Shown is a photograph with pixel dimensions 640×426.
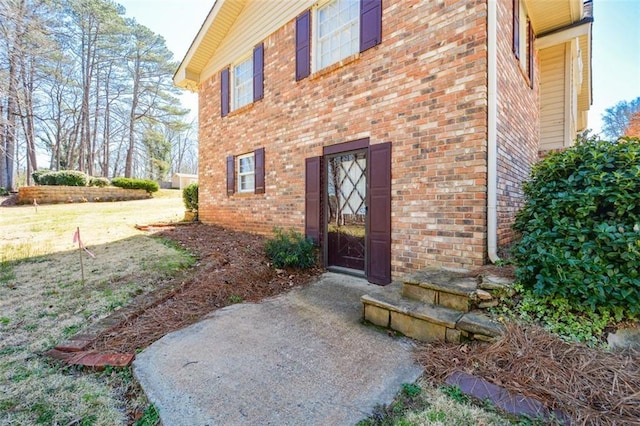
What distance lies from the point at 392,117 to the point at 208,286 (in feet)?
12.1

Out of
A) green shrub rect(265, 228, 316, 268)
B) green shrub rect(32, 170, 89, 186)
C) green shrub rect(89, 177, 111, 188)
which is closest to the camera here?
green shrub rect(265, 228, 316, 268)

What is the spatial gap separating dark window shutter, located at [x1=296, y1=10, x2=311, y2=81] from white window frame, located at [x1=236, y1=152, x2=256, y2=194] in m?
2.36

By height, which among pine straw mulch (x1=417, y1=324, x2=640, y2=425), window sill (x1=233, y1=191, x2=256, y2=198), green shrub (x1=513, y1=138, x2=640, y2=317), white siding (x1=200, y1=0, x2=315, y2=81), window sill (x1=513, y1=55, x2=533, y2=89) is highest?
white siding (x1=200, y1=0, x2=315, y2=81)

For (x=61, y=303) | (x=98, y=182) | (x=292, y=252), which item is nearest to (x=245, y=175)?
(x=292, y=252)

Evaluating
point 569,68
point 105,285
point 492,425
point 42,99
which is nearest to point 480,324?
point 492,425

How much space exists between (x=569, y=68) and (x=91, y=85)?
28802 millimetres

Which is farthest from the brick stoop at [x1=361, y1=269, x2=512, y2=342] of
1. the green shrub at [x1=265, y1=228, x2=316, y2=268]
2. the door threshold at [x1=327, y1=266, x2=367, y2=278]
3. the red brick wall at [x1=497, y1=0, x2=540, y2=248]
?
the green shrub at [x1=265, y1=228, x2=316, y2=268]

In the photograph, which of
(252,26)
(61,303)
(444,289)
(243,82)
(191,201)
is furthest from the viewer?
(191,201)

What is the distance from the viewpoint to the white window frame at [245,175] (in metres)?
7.50

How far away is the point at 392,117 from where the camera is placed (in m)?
4.48

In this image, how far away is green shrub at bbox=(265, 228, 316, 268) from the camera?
17.5ft

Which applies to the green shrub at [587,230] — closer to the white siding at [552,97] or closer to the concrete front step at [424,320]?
the concrete front step at [424,320]

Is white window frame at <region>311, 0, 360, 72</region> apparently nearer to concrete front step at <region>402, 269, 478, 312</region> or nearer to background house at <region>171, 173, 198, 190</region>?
concrete front step at <region>402, 269, 478, 312</region>

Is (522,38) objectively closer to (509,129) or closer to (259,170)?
(509,129)
